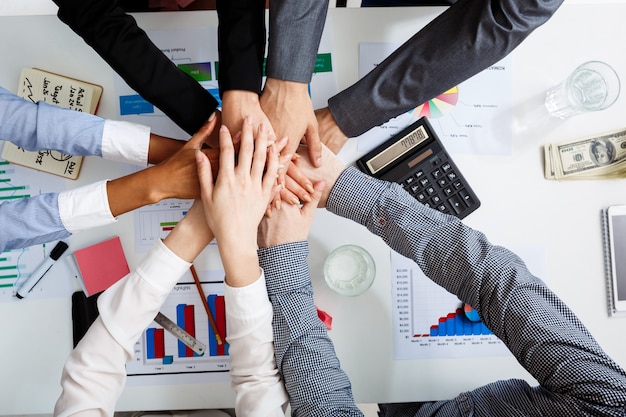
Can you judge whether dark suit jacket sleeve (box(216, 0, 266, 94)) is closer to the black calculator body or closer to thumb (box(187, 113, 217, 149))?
thumb (box(187, 113, 217, 149))

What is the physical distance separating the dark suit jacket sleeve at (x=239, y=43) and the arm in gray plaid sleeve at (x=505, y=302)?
27 centimetres

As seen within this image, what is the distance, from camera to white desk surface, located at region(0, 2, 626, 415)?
1023 millimetres

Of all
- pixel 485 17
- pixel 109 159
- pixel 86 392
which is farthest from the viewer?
pixel 109 159

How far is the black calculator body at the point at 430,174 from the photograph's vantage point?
1.01m

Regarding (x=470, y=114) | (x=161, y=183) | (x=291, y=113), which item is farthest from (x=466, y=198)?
(x=161, y=183)

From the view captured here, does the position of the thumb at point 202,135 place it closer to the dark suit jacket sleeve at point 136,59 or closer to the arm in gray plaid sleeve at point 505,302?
the dark suit jacket sleeve at point 136,59

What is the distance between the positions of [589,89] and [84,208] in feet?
3.47

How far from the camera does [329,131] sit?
0.99 m

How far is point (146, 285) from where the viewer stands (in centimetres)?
79

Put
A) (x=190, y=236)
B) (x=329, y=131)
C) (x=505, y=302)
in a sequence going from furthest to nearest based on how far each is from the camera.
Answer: (x=329, y=131) → (x=190, y=236) → (x=505, y=302)

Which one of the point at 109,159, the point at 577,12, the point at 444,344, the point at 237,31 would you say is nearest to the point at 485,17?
the point at 577,12

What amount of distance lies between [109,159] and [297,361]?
0.57 meters

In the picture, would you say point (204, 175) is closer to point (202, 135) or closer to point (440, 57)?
point (202, 135)

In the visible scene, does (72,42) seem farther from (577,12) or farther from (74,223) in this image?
(577,12)
